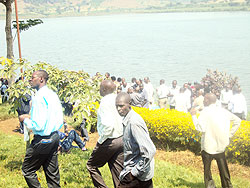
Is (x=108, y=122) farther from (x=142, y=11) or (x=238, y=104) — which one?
(x=142, y=11)

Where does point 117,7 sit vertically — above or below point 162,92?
below

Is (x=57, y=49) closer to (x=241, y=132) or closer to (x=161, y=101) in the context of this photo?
(x=161, y=101)

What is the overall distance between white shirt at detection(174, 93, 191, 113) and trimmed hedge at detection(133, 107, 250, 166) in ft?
7.18

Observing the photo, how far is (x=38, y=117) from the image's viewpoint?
516 centimetres

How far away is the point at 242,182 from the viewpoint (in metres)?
7.42

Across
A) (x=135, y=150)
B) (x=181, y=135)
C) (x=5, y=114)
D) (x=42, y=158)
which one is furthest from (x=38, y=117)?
(x=5, y=114)

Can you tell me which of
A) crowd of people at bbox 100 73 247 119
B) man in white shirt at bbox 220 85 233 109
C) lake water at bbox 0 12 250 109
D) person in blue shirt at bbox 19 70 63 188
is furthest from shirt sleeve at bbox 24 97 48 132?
lake water at bbox 0 12 250 109

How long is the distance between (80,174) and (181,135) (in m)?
3.27

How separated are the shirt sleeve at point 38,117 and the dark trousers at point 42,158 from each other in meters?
0.23

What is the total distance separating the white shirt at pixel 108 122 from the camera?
5535 mm

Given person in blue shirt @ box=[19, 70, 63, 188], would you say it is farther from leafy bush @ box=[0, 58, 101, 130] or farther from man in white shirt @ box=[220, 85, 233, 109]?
man in white shirt @ box=[220, 85, 233, 109]

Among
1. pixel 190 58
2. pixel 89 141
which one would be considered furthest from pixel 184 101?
pixel 190 58

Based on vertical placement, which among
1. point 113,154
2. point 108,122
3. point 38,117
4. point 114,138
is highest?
point 38,117

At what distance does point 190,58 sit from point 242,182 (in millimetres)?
46298
